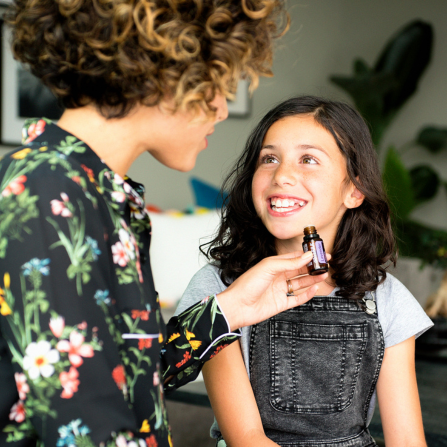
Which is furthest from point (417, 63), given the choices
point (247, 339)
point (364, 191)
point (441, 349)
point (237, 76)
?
point (237, 76)

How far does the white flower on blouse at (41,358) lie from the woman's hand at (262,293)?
1.48ft

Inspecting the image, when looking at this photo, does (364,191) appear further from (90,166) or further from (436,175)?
(436,175)

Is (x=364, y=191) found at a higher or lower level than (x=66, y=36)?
lower

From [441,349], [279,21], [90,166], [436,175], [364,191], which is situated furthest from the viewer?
[436,175]

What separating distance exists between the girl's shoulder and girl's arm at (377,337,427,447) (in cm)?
44

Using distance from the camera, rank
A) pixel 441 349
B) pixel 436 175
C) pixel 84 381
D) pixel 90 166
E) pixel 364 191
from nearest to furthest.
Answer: pixel 84 381, pixel 90 166, pixel 364 191, pixel 441 349, pixel 436 175

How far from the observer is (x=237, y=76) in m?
0.77

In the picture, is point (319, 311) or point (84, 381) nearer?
point (84, 381)

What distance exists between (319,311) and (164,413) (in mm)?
690

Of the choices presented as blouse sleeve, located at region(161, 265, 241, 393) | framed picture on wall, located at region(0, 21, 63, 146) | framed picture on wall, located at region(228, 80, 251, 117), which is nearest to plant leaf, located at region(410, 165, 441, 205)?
framed picture on wall, located at region(228, 80, 251, 117)

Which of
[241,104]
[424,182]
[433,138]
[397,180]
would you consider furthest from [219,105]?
[433,138]

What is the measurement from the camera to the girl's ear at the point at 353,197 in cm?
141

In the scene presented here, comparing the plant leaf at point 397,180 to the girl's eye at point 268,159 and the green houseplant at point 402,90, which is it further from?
the girl's eye at point 268,159

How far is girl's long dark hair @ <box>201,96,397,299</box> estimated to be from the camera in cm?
137
